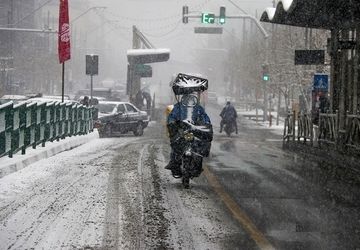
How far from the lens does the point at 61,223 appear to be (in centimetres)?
752

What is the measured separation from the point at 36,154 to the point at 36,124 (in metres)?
1.40

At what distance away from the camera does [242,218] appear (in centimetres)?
797

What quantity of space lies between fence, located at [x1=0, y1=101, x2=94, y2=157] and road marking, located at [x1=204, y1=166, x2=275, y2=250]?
405 cm

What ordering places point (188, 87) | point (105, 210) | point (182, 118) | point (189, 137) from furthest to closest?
point (188, 87), point (182, 118), point (189, 137), point (105, 210)

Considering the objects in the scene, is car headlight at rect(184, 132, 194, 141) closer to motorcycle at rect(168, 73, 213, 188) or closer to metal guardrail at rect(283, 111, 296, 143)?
motorcycle at rect(168, 73, 213, 188)

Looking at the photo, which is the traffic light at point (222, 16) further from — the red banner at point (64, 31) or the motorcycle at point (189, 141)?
the motorcycle at point (189, 141)

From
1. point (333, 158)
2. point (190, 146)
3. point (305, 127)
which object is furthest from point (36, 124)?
point (305, 127)

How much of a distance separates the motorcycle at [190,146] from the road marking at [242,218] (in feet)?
1.61

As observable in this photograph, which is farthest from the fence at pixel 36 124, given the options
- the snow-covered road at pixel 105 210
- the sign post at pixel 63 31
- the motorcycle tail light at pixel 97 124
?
the motorcycle tail light at pixel 97 124

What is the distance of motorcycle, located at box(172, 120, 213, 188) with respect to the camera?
10.6 meters

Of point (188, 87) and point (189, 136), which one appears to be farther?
point (188, 87)

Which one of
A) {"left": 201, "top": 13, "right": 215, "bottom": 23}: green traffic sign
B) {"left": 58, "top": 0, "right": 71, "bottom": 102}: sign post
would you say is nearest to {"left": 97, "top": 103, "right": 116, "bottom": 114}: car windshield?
{"left": 58, "top": 0, "right": 71, "bottom": 102}: sign post

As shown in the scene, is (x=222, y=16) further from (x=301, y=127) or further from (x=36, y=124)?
(x=36, y=124)

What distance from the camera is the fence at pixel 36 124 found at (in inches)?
490
